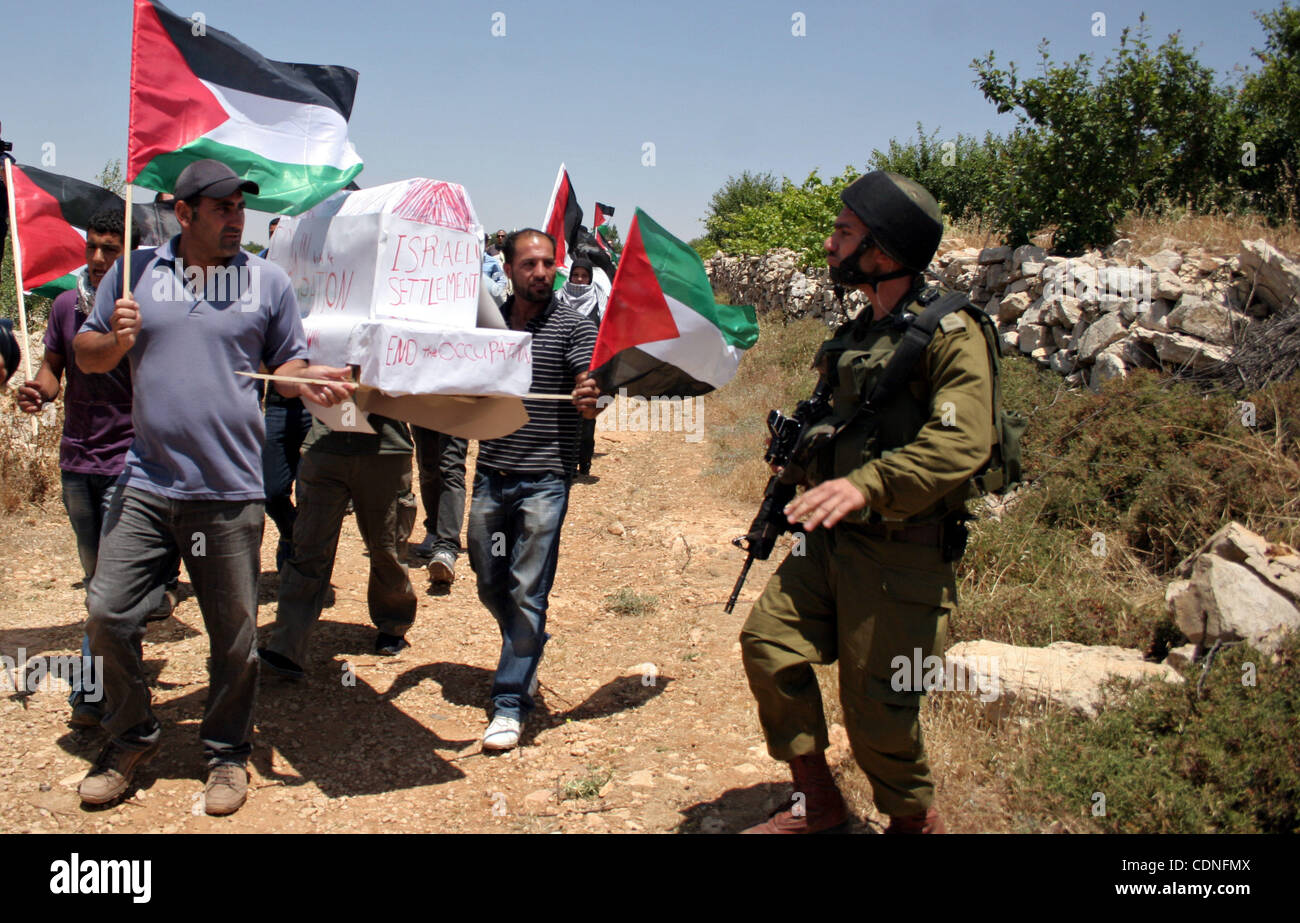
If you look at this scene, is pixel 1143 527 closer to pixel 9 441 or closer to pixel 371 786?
pixel 371 786

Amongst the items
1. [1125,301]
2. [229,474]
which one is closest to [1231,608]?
[229,474]

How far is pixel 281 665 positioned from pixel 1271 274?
7.17 metres

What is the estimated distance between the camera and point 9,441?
25.1 feet

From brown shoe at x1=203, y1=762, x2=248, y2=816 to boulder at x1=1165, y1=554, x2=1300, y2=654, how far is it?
403 centimetres

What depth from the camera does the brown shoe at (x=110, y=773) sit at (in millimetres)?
3582

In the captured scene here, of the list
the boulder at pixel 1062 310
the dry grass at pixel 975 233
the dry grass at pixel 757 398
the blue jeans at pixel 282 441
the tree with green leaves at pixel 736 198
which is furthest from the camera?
the tree with green leaves at pixel 736 198

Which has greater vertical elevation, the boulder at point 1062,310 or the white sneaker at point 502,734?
the boulder at point 1062,310

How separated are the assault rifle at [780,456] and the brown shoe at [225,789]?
1987 millimetres

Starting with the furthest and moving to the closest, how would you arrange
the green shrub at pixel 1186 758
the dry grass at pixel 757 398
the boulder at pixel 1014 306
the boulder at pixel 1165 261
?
1. the boulder at pixel 1014 306
2. the dry grass at pixel 757 398
3. the boulder at pixel 1165 261
4. the green shrub at pixel 1186 758

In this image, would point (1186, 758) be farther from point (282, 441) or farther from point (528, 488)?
point (282, 441)

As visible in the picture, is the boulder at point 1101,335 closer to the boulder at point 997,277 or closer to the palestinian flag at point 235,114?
the boulder at point 997,277

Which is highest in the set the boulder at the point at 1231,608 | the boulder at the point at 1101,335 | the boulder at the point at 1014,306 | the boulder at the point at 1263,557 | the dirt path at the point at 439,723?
the boulder at the point at 1014,306

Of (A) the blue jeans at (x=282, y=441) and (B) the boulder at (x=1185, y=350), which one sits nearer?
(A) the blue jeans at (x=282, y=441)

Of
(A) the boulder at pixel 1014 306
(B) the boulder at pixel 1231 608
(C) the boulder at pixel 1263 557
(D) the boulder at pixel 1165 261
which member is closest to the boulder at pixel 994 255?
(A) the boulder at pixel 1014 306
